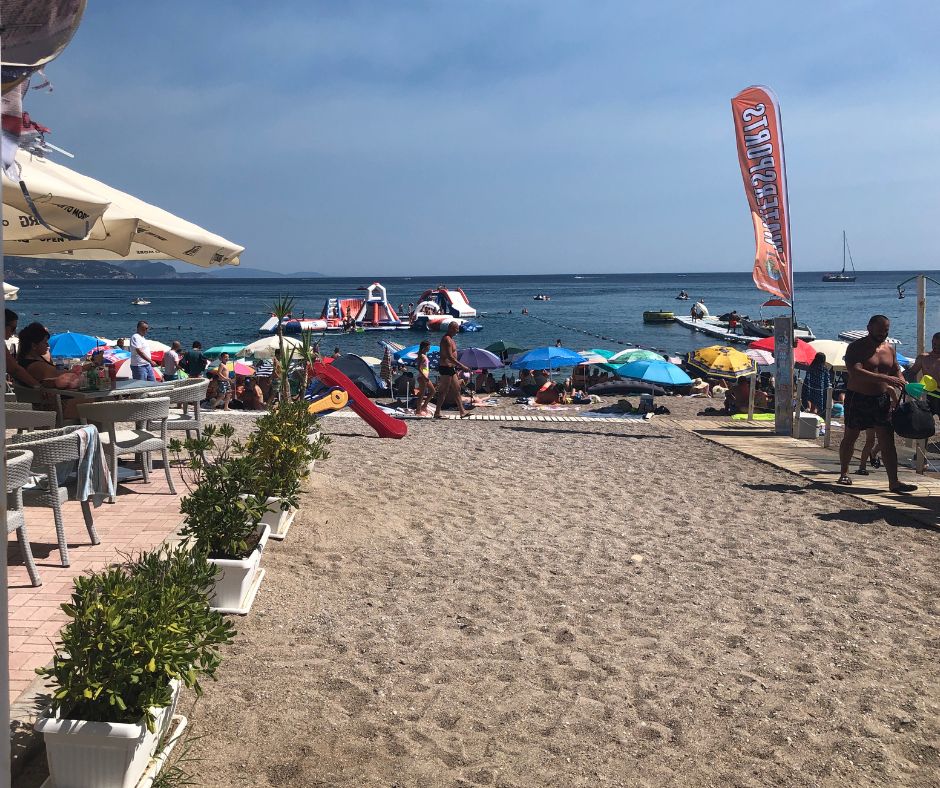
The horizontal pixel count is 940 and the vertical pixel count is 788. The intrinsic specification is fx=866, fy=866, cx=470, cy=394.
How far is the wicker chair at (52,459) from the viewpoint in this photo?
4375 mm

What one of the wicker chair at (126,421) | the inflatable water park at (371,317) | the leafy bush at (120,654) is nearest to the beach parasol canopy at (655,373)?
the wicker chair at (126,421)

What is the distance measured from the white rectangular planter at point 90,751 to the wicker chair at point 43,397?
4.31 meters

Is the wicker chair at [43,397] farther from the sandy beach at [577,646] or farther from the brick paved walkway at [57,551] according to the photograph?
the sandy beach at [577,646]

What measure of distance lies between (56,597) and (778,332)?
989 cm

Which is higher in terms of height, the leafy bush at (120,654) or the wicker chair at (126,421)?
the wicker chair at (126,421)

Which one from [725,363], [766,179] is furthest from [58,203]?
[725,363]

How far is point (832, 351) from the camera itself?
19.4 meters

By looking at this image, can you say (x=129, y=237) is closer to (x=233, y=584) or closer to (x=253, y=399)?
(x=233, y=584)

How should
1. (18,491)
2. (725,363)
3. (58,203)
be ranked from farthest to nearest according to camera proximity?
(725,363), (58,203), (18,491)

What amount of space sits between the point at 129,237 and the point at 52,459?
92.3 inches

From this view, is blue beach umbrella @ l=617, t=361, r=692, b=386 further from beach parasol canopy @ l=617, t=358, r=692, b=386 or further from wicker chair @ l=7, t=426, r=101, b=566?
wicker chair @ l=7, t=426, r=101, b=566

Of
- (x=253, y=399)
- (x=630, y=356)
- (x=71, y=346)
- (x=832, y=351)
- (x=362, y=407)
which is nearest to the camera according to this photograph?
(x=362, y=407)

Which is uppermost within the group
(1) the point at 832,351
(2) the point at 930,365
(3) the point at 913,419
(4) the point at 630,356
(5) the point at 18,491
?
(2) the point at 930,365

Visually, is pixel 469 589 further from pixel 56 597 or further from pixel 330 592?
pixel 56 597
